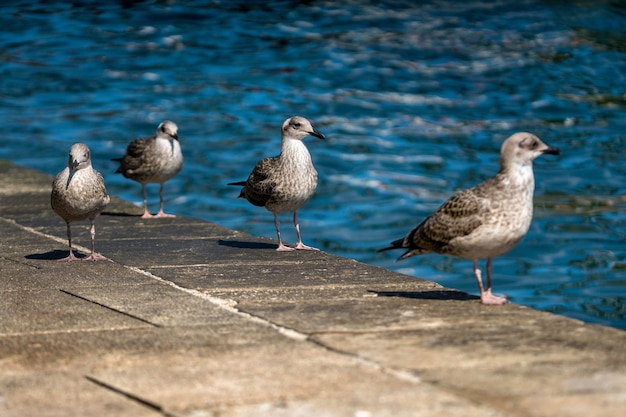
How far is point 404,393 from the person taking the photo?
16.3 ft

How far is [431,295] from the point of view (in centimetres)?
734

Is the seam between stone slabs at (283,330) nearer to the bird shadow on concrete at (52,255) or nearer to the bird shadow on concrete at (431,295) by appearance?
the bird shadow on concrete at (52,255)

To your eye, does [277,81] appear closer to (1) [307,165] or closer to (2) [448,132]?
(2) [448,132]

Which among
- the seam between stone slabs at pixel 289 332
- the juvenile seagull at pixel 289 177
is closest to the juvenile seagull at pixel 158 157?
the juvenile seagull at pixel 289 177

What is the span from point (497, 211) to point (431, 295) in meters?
0.83

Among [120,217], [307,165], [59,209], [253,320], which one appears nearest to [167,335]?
[253,320]

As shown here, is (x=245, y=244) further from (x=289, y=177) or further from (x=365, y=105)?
(x=365, y=105)

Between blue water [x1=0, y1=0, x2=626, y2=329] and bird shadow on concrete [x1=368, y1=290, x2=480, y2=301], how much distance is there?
4.79m

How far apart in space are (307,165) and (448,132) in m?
12.4

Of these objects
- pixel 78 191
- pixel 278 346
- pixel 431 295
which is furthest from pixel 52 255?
pixel 278 346

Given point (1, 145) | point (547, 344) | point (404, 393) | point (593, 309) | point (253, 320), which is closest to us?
point (404, 393)

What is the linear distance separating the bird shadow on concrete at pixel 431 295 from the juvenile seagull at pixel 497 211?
0.86 feet

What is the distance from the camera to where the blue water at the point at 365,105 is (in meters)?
15.6

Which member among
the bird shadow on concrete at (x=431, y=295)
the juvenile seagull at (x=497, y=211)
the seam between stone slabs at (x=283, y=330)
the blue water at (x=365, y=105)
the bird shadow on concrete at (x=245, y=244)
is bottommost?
the blue water at (x=365, y=105)
